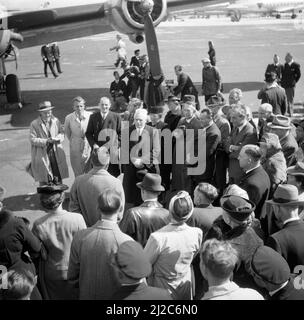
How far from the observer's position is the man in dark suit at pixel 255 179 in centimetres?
549

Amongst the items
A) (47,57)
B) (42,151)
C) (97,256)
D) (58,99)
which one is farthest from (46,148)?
(47,57)

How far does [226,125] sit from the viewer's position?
293 inches

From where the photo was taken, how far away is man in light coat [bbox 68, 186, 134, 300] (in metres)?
3.85

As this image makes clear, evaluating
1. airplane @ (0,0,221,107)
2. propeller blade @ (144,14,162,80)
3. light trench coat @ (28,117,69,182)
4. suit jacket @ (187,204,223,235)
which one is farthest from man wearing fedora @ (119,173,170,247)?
airplane @ (0,0,221,107)

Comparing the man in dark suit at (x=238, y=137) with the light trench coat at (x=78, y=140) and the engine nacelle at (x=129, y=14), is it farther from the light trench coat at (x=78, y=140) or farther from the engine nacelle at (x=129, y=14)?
the engine nacelle at (x=129, y=14)

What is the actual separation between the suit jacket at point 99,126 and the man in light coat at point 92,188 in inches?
83.3

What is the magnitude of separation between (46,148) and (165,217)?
147 inches

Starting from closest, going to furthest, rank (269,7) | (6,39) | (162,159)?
(162,159)
(6,39)
(269,7)

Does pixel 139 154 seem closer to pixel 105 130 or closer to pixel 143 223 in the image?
pixel 105 130

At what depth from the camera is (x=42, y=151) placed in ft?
25.3

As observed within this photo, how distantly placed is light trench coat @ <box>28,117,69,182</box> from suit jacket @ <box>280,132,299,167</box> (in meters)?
3.65
